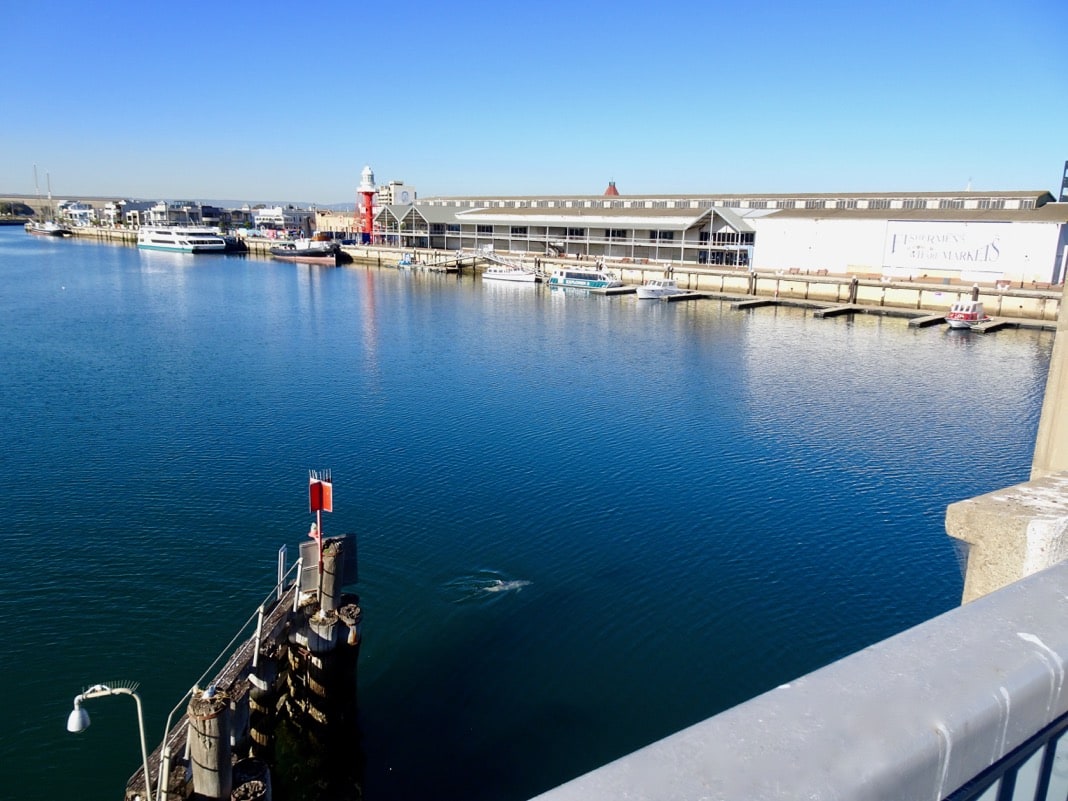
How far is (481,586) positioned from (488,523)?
9.41 feet

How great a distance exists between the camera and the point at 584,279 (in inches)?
2677

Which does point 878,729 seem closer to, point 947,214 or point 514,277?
point 947,214

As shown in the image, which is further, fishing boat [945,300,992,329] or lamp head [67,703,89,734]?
fishing boat [945,300,992,329]

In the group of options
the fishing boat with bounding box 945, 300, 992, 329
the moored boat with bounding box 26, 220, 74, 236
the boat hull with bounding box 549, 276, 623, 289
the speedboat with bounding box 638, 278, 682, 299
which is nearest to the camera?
the fishing boat with bounding box 945, 300, 992, 329

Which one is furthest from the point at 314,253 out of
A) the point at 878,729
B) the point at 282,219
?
the point at 878,729

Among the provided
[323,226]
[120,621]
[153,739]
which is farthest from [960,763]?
[323,226]

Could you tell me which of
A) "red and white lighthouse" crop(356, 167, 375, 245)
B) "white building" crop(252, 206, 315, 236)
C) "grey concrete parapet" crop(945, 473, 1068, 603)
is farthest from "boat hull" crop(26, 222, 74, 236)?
"grey concrete parapet" crop(945, 473, 1068, 603)

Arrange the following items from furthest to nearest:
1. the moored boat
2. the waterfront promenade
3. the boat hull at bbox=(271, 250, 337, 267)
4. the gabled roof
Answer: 1. the moored boat
2. the boat hull at bbox=(271, 250, 337, 267)
3. the gabled roof
4. the waterfront promenade

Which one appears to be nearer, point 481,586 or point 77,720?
point 77,720

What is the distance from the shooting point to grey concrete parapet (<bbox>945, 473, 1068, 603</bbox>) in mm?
2504

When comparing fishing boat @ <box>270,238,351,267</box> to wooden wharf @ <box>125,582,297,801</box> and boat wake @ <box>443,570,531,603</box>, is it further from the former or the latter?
wooden wharf @ <box>125,582,297,801</box>

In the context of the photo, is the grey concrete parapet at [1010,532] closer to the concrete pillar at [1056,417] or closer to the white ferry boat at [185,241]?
the concrete pillar at [1056,417]

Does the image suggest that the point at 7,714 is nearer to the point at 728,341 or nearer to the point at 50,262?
the point at 728,341

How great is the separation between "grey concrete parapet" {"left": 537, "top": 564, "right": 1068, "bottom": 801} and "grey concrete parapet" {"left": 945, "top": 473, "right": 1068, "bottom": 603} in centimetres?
109
